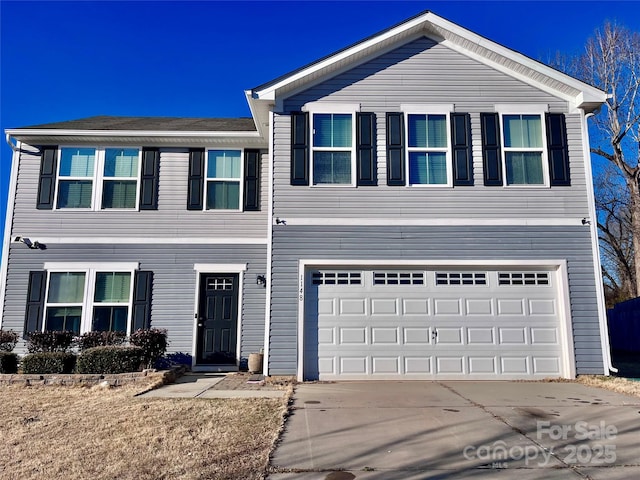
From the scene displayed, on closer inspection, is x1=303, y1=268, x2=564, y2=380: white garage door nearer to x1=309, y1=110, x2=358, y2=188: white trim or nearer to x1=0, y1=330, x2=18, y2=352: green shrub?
x1=309, y1=110, x2=358, y2=188: white trim

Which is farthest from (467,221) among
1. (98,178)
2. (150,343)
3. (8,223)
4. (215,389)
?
(8,223)

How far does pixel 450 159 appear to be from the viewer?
9.60 meters

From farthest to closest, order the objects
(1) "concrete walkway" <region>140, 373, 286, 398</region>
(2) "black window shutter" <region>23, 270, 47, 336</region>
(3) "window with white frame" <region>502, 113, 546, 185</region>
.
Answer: (2) "black window shutter" <region>23, 270, 47, 336</region> → (3) "window with white frame" <region>502, 113, 546, 185</region> → (1) "concrete walkway" <region>140, 373, 286, 398</region>

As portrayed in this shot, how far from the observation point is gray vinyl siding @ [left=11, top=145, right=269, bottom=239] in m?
10.6

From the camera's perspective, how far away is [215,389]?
7.98m

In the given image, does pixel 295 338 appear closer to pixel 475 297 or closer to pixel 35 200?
pixel 475 297

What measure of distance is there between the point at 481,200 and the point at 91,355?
7805 mm

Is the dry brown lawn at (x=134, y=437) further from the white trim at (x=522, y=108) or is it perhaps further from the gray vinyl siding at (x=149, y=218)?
the white trim at (x=522, y=108)

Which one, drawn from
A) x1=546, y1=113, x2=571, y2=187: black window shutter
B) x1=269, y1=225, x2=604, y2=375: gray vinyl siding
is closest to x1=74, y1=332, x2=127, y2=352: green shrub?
x1=269, y1=225, x2=604, y2=375: gray vinyl siding

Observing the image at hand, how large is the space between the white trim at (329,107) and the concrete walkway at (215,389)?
5.31 meters

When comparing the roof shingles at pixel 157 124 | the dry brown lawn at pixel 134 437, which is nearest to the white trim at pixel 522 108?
the roof shingles at pixel 157 124

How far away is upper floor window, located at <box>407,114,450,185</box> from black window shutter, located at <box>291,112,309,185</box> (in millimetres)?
2024

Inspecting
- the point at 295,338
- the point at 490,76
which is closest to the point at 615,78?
the point at 490,76

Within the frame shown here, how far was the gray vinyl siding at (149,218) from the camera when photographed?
1057 centimetres
